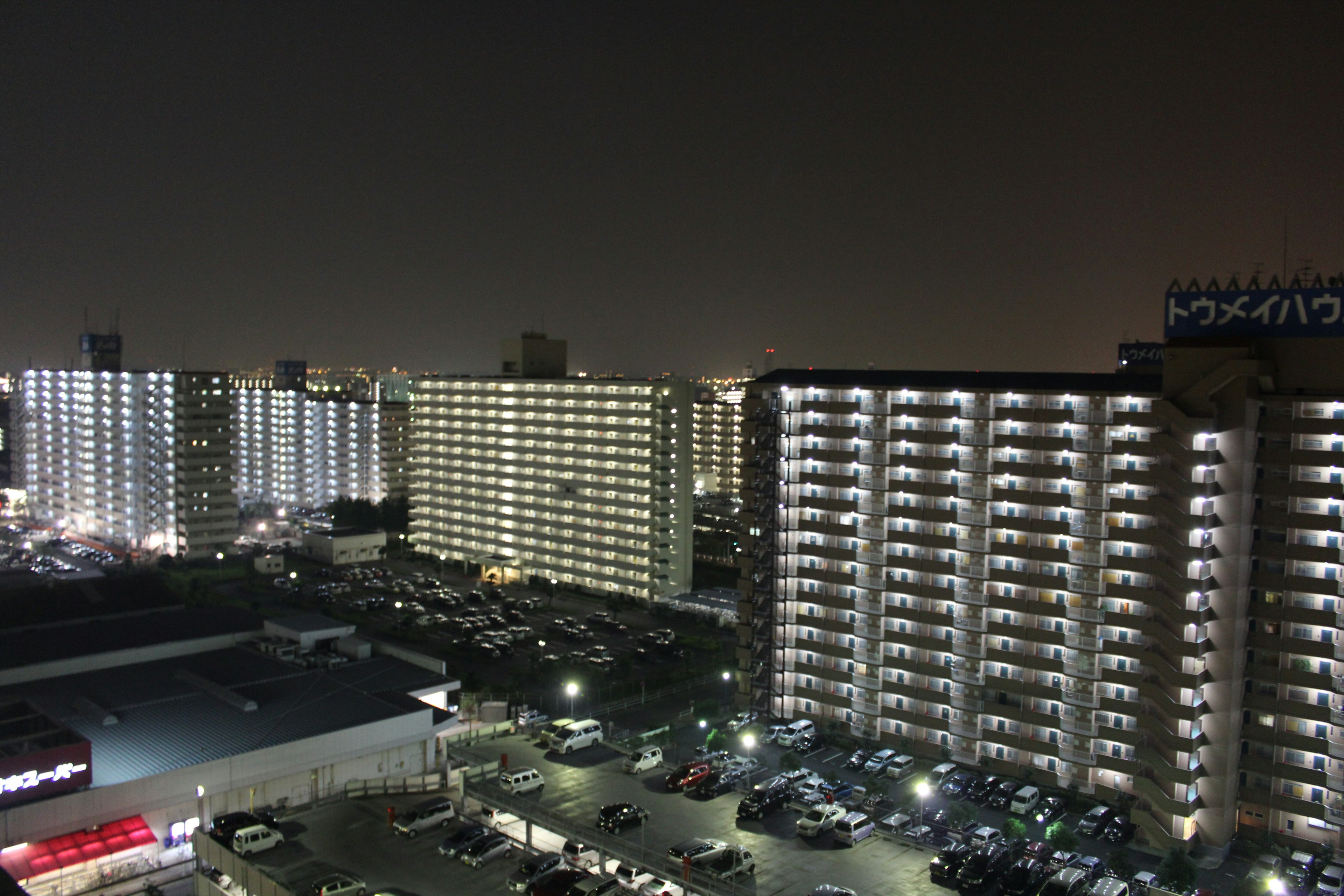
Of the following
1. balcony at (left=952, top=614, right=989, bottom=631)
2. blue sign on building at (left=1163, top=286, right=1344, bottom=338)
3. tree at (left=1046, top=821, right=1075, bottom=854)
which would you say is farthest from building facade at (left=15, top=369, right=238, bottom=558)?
blue sign on building at (left=1163, top=286, right=1344, bottom=338)

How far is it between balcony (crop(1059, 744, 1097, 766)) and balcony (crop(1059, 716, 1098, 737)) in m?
0.49

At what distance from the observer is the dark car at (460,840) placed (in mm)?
23000

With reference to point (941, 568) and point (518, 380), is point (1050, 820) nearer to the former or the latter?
point (941, 568)

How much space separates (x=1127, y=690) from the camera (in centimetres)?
2972

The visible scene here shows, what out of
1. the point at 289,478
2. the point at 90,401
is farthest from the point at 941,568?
the point at 289,478

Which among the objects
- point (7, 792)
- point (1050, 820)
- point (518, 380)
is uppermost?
point (518, 380)

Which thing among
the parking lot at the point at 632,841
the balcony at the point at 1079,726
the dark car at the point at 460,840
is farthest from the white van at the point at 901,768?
the dark car at the point at 460,840

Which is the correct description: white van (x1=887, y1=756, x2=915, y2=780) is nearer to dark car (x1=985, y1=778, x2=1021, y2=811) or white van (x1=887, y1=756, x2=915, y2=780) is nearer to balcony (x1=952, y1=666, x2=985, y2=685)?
dark car (x1=985, y1=778, x2=1021, y2=811)

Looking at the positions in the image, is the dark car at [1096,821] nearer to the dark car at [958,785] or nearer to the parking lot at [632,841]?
the parking lot at [632,841]

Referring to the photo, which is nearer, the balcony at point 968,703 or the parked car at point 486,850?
the parked car at point 486,850

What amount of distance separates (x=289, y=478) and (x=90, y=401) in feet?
76.3

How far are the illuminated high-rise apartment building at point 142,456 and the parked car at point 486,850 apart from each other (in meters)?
56.0

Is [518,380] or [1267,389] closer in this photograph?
[1267,389]

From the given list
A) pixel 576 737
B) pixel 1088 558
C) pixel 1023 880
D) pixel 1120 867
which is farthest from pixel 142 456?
pixel 1120 867
